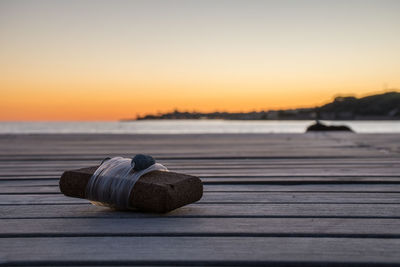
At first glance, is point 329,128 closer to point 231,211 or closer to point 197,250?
point 231,211

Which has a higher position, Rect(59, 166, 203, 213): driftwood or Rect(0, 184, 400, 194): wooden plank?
Rect(59, 166, 203, 213): driftwood

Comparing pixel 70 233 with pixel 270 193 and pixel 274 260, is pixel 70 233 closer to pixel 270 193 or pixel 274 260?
pixel 274 260

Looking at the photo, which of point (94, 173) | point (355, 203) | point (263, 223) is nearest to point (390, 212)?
point (355, 203)

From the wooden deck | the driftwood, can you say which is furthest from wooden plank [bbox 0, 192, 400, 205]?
the driftwood

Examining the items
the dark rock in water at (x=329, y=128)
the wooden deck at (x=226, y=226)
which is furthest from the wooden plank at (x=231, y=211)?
the dark rock in water at (x=329, y=128)

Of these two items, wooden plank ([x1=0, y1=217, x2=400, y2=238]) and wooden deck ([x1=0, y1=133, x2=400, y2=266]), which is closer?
wooden deck ([x1=0, y1=133, x2=400, y2=266])

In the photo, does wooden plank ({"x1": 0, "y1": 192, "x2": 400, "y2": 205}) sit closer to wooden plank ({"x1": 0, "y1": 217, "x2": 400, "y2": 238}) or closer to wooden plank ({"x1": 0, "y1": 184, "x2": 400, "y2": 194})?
wooden plank ({"x1": 0, "y1": 184, "x2": 400, "y2": 194})

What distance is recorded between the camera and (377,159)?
12.6 feet

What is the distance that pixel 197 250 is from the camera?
121cm

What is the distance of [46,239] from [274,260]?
0.74 m

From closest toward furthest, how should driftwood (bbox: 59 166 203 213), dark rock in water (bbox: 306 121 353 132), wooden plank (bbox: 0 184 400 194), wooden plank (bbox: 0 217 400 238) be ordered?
wooden plank (bbox: 0 217 400 238) < driftwood (bbox: 59 166 203 213) < wooden plank (bbox: 0 184 400 194) < dark rock in water (bbox: 306 121 353 132)

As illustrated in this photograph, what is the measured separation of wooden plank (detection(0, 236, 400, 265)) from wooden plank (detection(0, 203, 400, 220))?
1.04ft

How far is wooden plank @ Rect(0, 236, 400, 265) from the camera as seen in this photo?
3.71ft

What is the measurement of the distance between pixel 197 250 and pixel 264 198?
872mm
